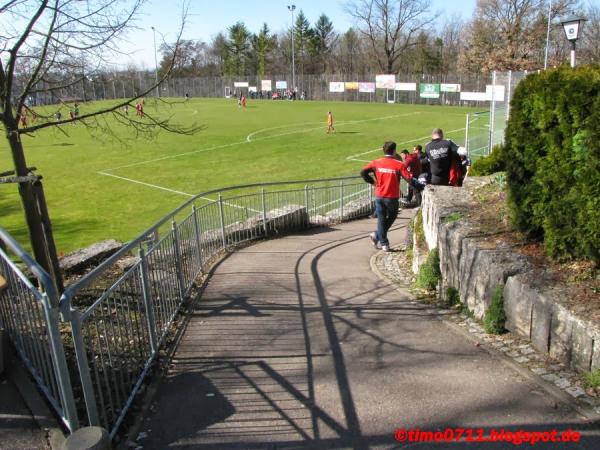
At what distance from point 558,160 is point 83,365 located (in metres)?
4.37

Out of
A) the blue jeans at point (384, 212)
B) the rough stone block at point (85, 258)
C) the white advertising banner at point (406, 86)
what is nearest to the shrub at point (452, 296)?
the blue jeans at point (384, 212)

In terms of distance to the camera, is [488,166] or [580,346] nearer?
[580,346]

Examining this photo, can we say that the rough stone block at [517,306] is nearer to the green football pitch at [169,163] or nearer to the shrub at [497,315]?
the shrub at [497,315]

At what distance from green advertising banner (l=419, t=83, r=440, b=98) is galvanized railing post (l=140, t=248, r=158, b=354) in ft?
193

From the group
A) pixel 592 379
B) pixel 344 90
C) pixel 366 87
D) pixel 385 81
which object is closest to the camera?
pixel 592 379

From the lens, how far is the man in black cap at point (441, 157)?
423 inches

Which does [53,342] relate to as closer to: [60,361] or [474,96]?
[60,361]

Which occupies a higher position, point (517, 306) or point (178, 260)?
point (178, 260)

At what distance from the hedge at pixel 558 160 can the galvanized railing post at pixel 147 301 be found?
383 centimetres

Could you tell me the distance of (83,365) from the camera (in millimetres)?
3326

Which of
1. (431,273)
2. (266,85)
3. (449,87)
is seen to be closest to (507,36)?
(449,87)

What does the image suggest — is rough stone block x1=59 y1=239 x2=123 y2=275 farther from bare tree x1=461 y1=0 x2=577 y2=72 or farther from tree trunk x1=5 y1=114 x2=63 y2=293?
bare tree x1=461 y1=0 x2=577 y2=72

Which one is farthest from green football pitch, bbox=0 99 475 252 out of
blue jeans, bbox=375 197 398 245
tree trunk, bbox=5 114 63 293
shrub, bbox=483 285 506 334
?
shrub, bbox=483 285 506 334

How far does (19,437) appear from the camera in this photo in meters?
3.45
